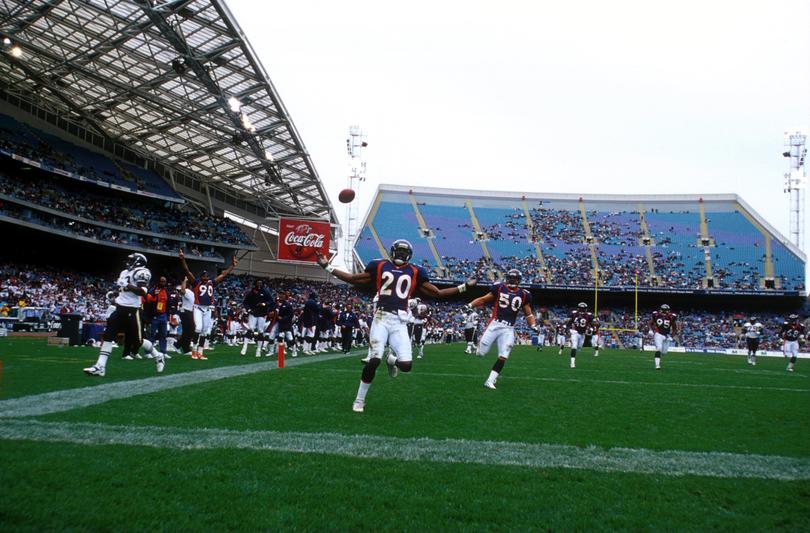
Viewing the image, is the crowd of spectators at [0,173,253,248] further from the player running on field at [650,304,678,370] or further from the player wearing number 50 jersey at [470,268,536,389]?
the player running on field at [650,304,678,370]

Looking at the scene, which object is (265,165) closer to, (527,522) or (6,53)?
(6,53)

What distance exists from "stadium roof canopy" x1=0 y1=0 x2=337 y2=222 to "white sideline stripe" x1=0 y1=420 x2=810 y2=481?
24.5 metres

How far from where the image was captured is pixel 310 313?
64.6 feet

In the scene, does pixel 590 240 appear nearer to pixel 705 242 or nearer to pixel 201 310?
pixel 705 242

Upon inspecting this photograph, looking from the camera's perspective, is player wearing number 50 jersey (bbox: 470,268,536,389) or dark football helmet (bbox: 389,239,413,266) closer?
dark football helmet (bbox: 389,239,413,266)

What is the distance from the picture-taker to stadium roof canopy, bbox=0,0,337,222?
2762 centimetres

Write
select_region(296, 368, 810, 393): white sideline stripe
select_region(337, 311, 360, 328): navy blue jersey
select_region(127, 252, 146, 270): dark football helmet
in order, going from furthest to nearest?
select_region(337, 311, 360, 328): navy blue jersey → select_region(296, 368, 810, 393): white sideline stripe → select_region(127, 252, 146, 270): dark football helmet

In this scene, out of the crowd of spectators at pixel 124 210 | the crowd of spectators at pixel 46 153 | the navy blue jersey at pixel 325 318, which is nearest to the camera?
the navy blue jersey at pixel 325 318

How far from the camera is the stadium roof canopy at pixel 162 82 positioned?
27625mm

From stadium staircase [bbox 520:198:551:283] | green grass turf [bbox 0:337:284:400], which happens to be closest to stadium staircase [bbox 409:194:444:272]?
stadium staircase [bbox 520:198:551:283]

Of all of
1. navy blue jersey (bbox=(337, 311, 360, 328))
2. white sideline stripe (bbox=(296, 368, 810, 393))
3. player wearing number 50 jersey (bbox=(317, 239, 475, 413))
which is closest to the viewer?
player wearing number 50 jersey (bbox=(317, 239, 475, 413))

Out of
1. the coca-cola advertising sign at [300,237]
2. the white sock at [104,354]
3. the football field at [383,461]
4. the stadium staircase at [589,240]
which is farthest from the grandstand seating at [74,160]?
the stadium staircase at [589,240]

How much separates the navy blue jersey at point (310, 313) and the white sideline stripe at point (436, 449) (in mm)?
13857

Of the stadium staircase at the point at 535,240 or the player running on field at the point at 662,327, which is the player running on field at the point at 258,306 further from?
the stadium staircase at the point at 535,240
